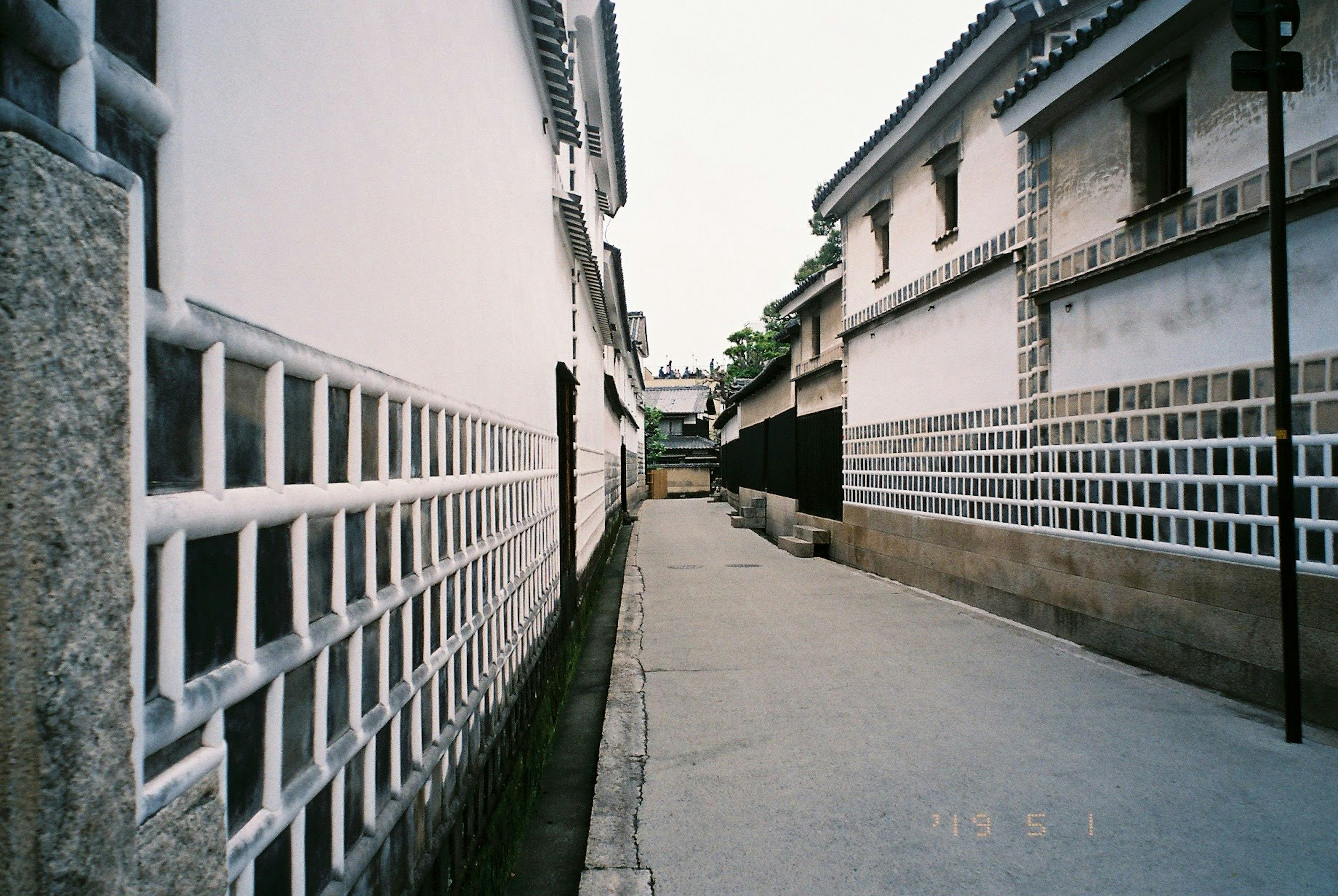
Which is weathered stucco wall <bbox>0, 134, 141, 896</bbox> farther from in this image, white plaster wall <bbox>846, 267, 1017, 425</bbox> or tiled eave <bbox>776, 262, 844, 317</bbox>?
tiled eave <bbox>776, 262, 844, 317</bbox>

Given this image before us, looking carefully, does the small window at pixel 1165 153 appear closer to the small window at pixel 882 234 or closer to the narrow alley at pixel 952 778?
the narrow alley at pixel 952 778

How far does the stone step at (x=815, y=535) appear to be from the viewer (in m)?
14.5

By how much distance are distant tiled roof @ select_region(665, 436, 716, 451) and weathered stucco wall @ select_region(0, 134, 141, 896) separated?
48495 mm

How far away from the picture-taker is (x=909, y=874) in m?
3.25

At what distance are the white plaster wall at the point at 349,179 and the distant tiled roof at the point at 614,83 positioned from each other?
6731mm

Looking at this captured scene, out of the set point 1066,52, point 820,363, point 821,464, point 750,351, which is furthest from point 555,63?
point 750,351

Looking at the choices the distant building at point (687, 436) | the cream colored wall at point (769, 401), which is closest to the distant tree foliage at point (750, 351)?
the distant building at point (687, 436)

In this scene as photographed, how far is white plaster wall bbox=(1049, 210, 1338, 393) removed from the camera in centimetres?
497

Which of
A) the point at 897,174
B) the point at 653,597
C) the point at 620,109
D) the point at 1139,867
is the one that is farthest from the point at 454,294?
the point at 620,109

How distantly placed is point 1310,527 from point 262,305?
5.74 m

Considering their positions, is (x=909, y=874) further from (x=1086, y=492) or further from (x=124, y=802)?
(x=1086, y=492)

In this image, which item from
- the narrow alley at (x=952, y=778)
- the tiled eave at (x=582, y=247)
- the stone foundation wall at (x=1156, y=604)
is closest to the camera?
the narrow alley at (x=952, y=778)

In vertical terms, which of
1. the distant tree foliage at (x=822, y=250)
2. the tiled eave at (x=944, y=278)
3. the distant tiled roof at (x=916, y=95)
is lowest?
the tiled eave at (x=944, y=278)

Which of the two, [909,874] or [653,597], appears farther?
[653,597]
